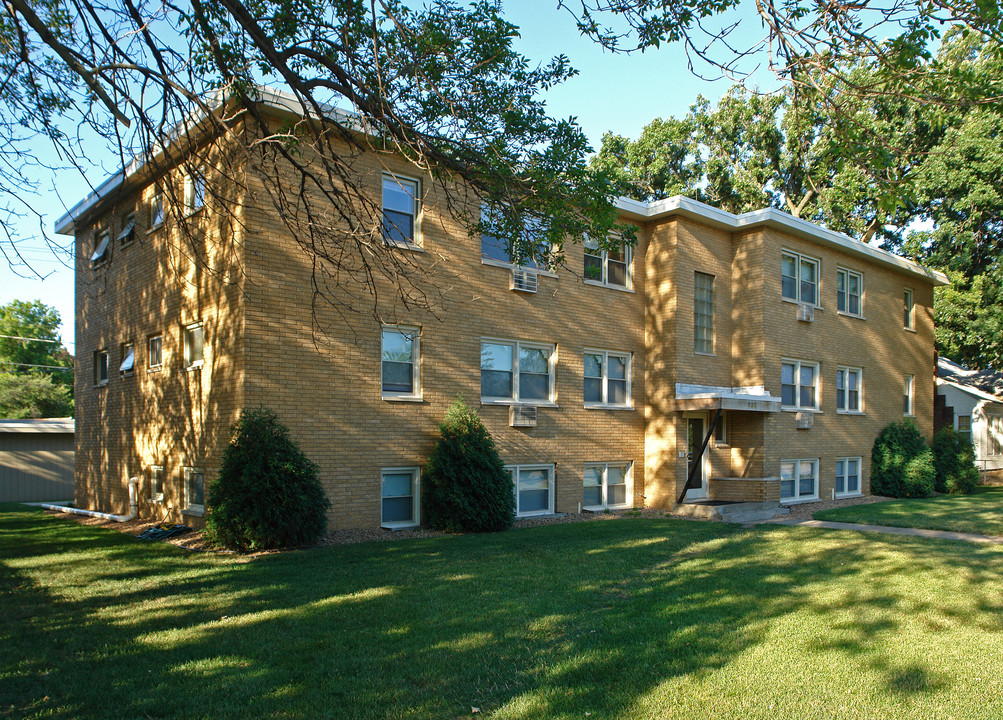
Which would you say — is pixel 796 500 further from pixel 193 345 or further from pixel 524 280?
pixel 193 345

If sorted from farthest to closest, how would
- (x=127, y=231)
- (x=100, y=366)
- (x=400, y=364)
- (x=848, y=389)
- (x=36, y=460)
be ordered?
(x=36, y=460)
(x=848, y=389)
(x=100, y=366)
(x=127, y=231)
(x=400, y=364)

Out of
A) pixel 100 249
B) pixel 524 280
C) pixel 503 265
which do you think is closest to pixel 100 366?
pixel 100 249

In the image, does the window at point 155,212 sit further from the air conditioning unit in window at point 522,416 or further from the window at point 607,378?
the window at point 607,378

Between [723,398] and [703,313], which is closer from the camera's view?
[723,398]

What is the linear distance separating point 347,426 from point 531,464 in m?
4.44

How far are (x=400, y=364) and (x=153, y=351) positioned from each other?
561cm

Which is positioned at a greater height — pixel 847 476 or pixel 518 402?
pixel 518 402

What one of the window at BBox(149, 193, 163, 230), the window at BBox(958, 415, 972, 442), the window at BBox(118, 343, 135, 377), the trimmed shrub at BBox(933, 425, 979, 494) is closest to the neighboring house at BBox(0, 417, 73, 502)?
the window at BBox(118, 343, 135, 377)

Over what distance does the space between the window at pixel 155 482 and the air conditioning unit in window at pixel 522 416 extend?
700 cm

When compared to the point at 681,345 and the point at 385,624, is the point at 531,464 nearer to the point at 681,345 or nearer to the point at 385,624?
the point at 681,345

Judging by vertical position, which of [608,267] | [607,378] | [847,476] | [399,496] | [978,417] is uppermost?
[608,267]

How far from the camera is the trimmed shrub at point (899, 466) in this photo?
21.7m

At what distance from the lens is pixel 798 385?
64.8 feet

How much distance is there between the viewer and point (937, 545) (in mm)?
11391
